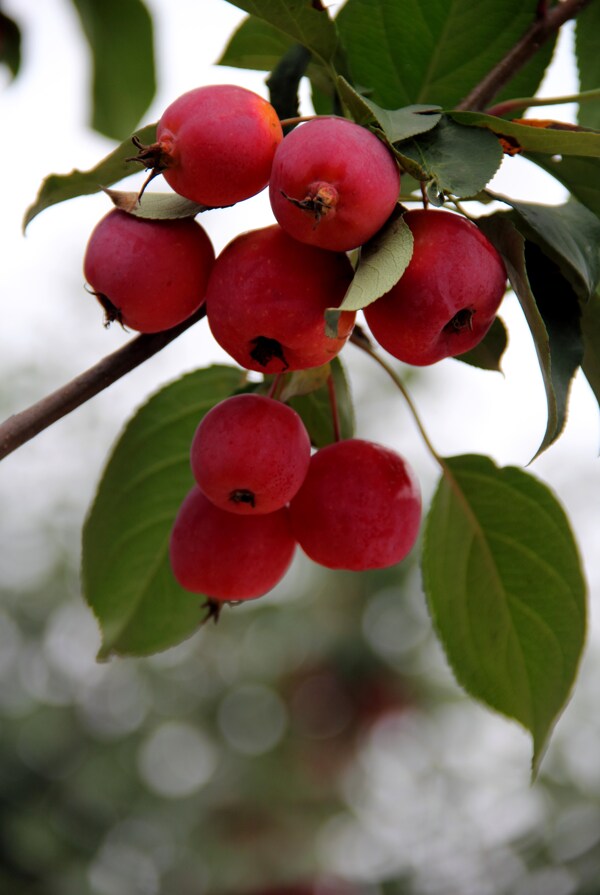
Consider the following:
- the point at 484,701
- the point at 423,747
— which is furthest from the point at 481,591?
the point at 423,747

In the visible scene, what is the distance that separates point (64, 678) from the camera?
364 centimetres

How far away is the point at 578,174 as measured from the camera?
0.66 meters

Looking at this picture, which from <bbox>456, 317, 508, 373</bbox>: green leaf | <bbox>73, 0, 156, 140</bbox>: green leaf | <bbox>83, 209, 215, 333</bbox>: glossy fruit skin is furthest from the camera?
<bbox>73, 0, 156, 140</bbox>: green leaf

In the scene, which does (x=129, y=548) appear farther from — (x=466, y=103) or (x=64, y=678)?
(x=64, y=678)

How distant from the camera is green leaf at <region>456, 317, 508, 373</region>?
26.9 inches

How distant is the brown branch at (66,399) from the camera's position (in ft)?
1.81

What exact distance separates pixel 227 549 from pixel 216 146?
0.94 feet

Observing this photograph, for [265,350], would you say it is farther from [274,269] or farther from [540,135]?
[540,135]

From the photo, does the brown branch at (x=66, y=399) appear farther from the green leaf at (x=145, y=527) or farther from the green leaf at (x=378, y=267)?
the green leaf at (x=145, y=527)

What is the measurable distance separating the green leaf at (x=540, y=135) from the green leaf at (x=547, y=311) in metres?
0.05

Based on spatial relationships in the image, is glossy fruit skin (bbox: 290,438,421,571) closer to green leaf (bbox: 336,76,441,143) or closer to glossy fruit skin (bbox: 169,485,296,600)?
glossy fruit skin (bbox: 169,485,296,600)

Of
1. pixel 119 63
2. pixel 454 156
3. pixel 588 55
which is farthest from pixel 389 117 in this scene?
pixel 119 63

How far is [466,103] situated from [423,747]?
3324mm

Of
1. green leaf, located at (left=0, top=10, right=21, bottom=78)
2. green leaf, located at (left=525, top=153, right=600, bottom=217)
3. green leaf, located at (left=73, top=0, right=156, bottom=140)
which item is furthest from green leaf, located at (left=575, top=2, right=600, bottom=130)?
green leaf, located at (left=0, top=10, right=21, bottom=78)
